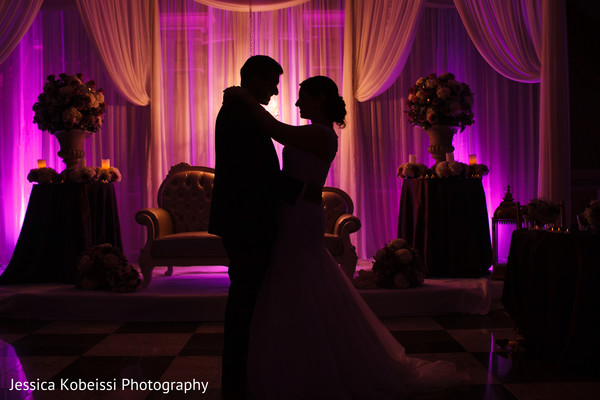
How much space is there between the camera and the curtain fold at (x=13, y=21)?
222 inches

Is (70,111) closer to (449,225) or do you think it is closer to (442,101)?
(442,101)

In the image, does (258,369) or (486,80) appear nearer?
(258,369)

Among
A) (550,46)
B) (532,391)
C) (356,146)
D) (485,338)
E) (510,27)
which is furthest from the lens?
(356,146)

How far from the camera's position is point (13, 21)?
224 inches

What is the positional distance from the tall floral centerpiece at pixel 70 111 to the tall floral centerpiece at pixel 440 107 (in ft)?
10.9

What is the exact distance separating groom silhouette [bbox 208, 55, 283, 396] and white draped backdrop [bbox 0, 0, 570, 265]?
385 centimetres

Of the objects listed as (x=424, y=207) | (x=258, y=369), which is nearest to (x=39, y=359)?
(x=258, y=369)

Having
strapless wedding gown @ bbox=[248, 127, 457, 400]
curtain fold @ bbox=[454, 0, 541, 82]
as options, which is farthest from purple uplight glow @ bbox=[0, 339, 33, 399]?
curtain fold @ bbox=[454, 0, 541, 82]

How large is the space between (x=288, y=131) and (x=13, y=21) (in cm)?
482

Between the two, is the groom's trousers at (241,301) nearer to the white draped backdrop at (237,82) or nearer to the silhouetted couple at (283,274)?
the silhouetted couple at (283,274)

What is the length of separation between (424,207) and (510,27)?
2.25 meters

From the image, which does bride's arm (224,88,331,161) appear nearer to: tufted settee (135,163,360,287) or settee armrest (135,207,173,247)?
tufted settee (135,163,360,287)

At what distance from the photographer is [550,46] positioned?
5098mm

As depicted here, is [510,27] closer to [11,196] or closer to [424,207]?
[424,207]
